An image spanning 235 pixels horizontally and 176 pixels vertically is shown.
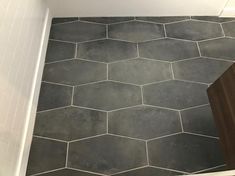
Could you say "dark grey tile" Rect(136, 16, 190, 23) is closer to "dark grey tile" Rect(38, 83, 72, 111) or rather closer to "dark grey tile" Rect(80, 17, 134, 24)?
"dark grey tile" Rect(80, 17, 134, 24)

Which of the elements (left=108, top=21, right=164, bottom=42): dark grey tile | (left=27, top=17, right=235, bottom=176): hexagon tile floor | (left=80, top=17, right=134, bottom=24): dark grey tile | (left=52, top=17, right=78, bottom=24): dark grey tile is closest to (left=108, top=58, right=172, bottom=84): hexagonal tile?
(left=27, top=17, right=235, bottom=176): hexagon tile floor

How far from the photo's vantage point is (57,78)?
1.46 meters

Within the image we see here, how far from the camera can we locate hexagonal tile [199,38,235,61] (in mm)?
1593

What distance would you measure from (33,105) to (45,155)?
24 cm

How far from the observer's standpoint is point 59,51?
1.57 m

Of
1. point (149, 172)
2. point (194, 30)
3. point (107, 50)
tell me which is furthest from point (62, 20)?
point (149, 172)

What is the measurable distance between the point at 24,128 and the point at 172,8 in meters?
1.12

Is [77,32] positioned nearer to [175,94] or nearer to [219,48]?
[175,94]

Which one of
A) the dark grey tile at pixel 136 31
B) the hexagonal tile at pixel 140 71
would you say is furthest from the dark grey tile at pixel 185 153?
the dark grey tile at pixel 136 31

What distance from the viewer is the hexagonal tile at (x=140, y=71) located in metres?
1.48

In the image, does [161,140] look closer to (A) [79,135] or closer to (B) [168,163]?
(B) [168,163]

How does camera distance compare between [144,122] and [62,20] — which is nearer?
[144,122]

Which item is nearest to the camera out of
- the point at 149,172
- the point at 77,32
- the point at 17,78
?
the point at 17,78

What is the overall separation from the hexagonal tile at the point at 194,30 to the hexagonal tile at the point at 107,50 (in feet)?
0.90
